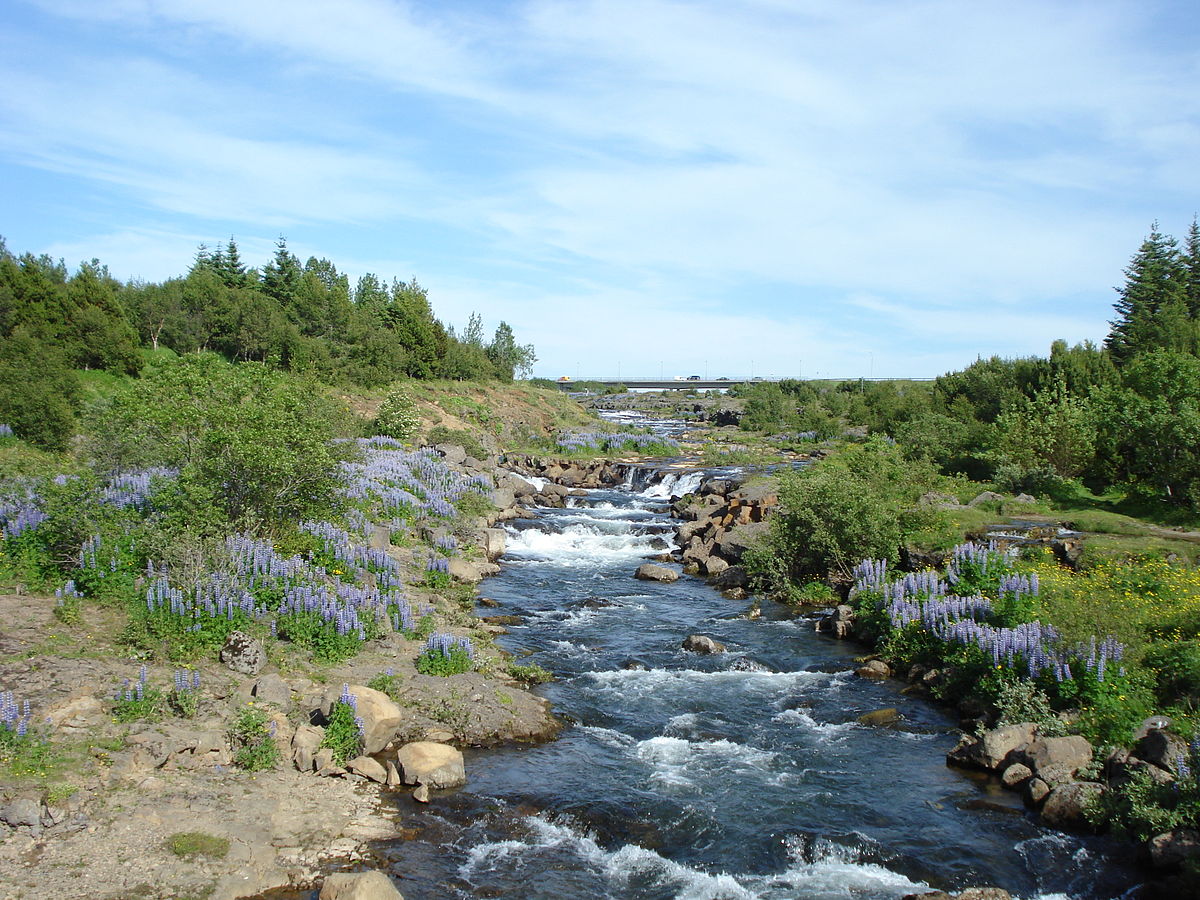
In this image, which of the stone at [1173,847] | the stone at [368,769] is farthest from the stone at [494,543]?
the stone at [1173,847]

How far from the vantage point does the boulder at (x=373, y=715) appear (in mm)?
12234

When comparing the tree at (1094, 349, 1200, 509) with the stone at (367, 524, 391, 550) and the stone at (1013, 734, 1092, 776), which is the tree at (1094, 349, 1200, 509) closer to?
the stone at (1013, 734, 1092, 776)

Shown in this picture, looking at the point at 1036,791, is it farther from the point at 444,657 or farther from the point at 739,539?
the point at 739,539

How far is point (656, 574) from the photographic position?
2592 cm

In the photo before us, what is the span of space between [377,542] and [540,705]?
8390 millimetres

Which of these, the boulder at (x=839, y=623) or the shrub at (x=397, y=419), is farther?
the shrub at (x=397, y=419)

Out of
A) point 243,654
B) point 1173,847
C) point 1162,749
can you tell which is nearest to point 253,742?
point 243,654

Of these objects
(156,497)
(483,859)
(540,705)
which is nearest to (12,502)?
(156,497)

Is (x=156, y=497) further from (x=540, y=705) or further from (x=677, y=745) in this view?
(x=677, y=745)

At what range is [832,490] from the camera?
925 inches

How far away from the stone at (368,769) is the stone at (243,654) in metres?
2.66

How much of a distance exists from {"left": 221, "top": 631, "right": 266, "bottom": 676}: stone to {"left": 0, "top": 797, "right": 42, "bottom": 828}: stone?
4.05 meters

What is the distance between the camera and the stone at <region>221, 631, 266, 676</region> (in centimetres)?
1324

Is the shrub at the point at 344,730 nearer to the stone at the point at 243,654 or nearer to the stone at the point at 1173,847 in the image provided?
the stone at the point at 243,654
